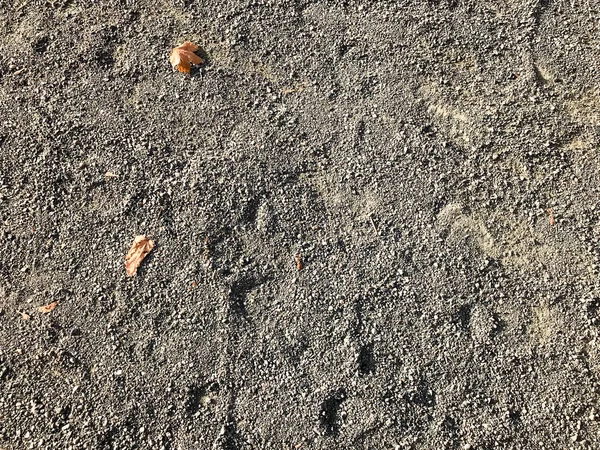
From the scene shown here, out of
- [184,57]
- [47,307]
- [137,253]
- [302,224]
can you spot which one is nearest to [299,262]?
[302,224]

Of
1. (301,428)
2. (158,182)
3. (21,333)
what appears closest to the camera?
(301,428)

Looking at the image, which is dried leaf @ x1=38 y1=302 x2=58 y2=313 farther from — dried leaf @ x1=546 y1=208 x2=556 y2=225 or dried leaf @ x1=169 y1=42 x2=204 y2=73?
dried leaf @ x1=546 y1=208 x2=556 y2=225

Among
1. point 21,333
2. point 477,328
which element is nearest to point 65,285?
point 21,333

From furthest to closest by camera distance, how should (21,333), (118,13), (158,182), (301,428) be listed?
(118,13)
(158,182)
(21,333)
(301,428)

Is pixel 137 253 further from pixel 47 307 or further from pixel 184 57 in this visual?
pixel 184 57

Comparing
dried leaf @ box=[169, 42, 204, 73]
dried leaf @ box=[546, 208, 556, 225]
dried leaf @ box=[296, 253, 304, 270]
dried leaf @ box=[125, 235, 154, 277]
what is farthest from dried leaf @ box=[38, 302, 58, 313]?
dried leaf @ box=[546, 208, 556, 225]

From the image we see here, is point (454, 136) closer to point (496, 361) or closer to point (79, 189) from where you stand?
point (496, 361)
